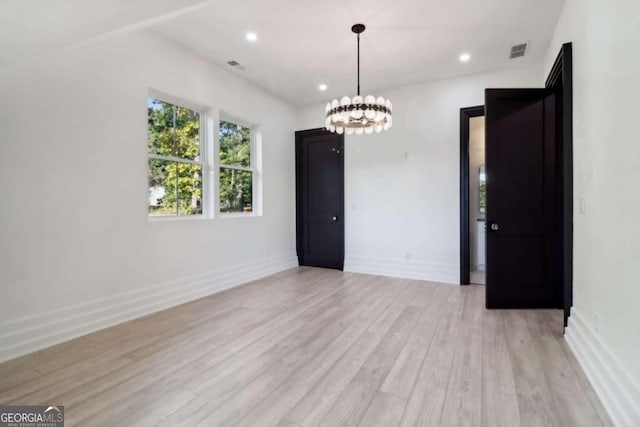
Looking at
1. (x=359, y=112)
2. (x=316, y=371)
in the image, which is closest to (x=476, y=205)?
(x=359, y=112)

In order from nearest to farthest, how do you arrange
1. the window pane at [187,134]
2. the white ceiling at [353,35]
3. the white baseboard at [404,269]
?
the white ceiling at [353,35] → the window pane at [187,134] → the white baseboard at [404,269]

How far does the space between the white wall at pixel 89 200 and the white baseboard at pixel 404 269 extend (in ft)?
7.98

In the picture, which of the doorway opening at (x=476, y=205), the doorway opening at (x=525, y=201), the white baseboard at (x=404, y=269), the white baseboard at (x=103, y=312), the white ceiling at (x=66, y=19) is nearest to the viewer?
the white ceiling at (x=66, y=19)

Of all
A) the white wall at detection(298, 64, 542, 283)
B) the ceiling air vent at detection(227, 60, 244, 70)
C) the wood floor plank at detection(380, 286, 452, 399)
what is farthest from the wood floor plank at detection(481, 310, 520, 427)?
the ceiling air vent at detection(227, 60, 244, 70)

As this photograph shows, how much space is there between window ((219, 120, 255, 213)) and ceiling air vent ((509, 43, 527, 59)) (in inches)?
157

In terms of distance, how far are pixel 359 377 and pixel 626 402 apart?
144 cm

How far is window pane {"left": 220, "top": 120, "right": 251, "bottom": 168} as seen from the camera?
477 centimetres

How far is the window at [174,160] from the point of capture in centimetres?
374

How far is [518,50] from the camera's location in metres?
3.99

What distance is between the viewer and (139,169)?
348 cm

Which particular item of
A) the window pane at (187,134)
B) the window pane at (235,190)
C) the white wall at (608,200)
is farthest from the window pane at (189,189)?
the white wall at (608,200)

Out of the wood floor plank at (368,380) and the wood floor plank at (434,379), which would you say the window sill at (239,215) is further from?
the wood floor plank at (434,379)

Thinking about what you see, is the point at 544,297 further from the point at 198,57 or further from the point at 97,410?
the point at 198,57

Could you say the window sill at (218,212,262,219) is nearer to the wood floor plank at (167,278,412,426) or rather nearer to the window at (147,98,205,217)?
the window at (147,98,205,217)
